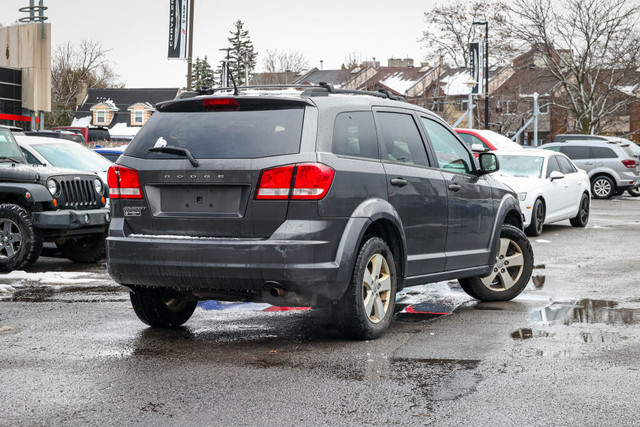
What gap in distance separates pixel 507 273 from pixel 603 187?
905 inches

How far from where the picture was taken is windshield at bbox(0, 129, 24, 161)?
40.8 feet

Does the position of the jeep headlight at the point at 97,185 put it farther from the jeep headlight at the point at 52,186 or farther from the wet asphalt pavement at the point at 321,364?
the wet asphalt pavement at the point at 321,364

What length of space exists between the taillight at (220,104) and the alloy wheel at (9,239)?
5651mm

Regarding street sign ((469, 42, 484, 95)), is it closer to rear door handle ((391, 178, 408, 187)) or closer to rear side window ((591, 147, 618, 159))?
rear side window ((591, 147, 618, 159))

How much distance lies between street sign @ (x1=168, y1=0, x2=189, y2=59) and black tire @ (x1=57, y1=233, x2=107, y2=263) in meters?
20.5

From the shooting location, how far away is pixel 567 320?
784cm

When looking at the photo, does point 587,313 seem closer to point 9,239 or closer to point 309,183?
point 309,183

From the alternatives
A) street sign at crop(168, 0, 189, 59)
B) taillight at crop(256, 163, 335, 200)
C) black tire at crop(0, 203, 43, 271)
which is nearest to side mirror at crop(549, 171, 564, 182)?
black tire at crop(0, 203, 43, 271)

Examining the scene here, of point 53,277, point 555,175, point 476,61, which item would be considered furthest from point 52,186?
point 476,61

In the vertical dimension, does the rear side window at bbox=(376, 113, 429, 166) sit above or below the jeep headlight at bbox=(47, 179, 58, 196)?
above

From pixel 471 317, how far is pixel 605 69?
47.8 metres

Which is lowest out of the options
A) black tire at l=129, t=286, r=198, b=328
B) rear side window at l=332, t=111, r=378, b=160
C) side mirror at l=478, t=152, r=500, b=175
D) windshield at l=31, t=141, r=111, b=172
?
black tire at l=129, t=286, r=198, b=328

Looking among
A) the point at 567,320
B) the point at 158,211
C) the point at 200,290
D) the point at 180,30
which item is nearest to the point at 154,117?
the point at 158,211

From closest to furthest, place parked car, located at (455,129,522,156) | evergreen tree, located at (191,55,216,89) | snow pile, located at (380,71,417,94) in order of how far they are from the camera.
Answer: parked car, located at (455,129,522,156) < snow pile, located at (380,71,417,94) < evergreen tree, located at (191,55,216,89)
